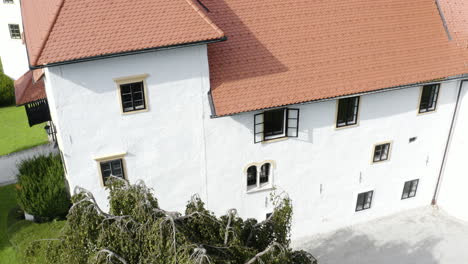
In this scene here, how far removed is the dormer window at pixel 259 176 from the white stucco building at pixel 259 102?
0.05 meters

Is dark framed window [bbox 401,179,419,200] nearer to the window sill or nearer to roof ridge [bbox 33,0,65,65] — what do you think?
the window sill

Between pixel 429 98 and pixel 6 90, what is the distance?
35.4m

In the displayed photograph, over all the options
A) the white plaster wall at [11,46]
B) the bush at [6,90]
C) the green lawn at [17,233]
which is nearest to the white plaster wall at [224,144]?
the green lawn at [17,233]

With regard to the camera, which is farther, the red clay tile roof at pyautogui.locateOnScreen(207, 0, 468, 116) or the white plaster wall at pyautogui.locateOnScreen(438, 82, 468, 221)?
the white plaster wall at pyautogui.locateOnScreen(438, 82, 468, 221)

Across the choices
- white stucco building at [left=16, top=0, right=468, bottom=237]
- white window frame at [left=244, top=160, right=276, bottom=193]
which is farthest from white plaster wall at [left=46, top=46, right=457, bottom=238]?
white window frame at [left=244, top=160, right=276, bottom=193]

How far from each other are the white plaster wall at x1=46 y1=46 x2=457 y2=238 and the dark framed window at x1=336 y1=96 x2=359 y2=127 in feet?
0.91

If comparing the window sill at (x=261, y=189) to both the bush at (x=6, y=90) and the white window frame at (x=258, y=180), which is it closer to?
the white window frame at (x=258, y=180)

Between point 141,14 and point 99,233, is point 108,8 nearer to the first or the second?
point 141,14

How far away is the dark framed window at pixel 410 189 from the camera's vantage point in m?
22.0

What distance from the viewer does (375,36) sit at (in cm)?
1877

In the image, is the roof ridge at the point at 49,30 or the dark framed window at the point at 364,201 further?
the dark framed window at the point at 364,201

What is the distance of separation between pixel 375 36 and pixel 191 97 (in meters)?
8.68

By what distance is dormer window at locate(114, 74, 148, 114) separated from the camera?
15.1 m

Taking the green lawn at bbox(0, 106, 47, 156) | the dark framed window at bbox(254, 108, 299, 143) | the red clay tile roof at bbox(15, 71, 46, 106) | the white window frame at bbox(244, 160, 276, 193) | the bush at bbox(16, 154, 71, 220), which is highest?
the red clay tile roof at bbox(15, 71, 46, 106)
